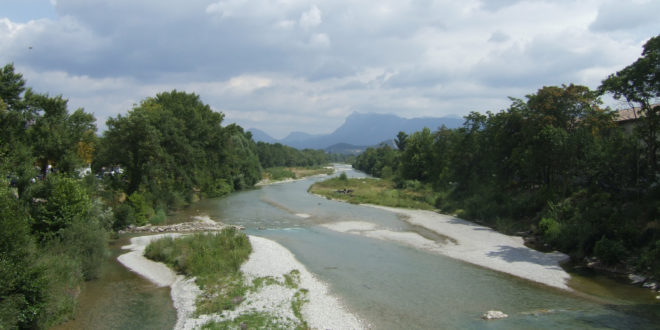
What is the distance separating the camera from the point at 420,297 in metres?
19.6

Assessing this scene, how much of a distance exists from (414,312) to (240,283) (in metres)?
9.34

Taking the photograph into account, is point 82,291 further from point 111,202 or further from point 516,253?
point 516,253

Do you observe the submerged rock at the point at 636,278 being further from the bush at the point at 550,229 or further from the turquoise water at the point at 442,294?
the bush at the point at 550,229

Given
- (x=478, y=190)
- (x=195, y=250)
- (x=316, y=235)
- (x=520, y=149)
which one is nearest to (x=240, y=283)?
(x=195, y=250)

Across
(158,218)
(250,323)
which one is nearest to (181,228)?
(158,218)

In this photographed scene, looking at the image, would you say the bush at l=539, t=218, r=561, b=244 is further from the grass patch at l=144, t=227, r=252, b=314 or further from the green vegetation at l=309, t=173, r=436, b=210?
the green vegetation at l=309, t=173, r=436, b=210

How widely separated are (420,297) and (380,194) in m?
47.7

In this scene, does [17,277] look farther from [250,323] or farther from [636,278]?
[636,278]

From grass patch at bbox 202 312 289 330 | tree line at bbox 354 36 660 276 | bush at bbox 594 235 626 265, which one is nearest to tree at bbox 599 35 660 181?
tree line at bbox 354 36 660 276

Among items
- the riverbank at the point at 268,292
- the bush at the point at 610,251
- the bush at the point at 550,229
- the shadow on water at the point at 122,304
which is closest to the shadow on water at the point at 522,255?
the bush at the point at 550,229

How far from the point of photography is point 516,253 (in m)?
28.1

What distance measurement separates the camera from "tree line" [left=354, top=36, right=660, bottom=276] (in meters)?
24.7

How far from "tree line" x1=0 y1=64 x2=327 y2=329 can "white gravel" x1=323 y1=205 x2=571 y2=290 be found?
21.7 metres

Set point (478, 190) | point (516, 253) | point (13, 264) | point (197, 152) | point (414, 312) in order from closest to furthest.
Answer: point (13, 264) < point (414, 312) < point (516, 253) < point (478, 190) < point (197, 152)
